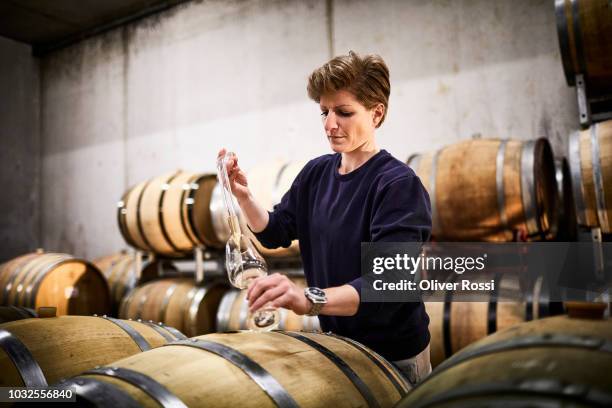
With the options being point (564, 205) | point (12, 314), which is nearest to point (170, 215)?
point (12, 314)

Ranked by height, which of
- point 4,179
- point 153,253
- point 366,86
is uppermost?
point 4,179

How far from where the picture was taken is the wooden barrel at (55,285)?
4.36 metres

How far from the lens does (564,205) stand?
146 inches

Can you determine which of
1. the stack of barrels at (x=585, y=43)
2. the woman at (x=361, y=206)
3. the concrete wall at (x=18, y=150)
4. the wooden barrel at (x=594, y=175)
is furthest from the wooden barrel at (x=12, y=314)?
the concrete wall at (x=18, y=150)

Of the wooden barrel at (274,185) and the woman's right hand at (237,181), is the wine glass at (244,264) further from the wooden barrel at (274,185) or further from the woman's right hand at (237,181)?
the wooden barrel at (274,185)

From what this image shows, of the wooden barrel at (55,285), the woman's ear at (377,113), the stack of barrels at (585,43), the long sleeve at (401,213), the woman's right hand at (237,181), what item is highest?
the stack of barrels at (585,43)

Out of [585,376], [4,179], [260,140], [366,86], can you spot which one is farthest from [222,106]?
[585,376]

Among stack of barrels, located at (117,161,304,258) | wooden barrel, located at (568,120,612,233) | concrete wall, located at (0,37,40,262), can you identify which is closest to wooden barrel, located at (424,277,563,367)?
wooden barrel, located at (568,120,612,233)

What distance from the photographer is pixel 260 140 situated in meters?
5.92

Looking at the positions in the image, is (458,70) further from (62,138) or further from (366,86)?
(62,138)

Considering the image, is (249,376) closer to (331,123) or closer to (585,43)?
(331,123)

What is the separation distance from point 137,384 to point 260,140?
500cm

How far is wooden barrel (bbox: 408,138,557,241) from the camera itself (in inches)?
128

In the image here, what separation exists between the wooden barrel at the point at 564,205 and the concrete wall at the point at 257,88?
61 cm
